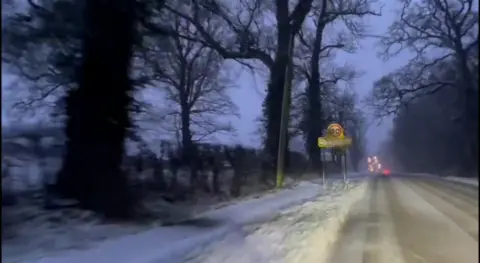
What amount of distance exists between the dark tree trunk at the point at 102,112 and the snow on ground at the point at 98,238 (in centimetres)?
74

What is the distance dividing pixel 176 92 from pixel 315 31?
5.42 meters

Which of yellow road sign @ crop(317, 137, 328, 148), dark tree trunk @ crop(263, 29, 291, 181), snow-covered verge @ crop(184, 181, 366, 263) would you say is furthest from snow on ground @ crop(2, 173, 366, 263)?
dark tree trunk @ crop(263, 29, 291, 181)

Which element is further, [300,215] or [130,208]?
[300,215]

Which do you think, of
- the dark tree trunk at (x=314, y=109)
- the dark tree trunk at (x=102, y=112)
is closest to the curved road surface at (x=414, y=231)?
the dark tree trunk at (x=314, y=109)

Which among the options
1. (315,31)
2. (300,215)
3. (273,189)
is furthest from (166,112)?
(273,189)

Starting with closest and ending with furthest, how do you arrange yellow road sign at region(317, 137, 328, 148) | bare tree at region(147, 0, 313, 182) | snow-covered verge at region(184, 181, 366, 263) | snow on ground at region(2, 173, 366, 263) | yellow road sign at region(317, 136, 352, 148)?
snow-covered verge at region(184, 181, 366, 263), snow on ground at region(2, 173, 366, 263), yellow road sign at region(317, 136, 352, 148), yellow road sign at region(317, 137, 328, 148), bare tree at region(147, 0, 313, 182)

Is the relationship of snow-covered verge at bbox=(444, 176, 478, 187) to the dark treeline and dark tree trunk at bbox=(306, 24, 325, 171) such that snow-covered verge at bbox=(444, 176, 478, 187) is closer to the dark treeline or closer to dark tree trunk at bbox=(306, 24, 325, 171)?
the dark treeline

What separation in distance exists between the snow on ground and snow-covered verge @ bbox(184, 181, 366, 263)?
541mm

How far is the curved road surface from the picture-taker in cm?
823

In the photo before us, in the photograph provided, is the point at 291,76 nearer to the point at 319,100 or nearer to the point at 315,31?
the point at 315,31

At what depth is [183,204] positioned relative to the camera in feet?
66.6

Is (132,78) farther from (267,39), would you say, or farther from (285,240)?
(267,39)

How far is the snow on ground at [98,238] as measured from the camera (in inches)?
434

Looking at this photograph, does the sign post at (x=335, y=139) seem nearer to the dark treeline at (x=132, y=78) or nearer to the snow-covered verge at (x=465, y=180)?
the dark treeline at (x=132, y=78)
